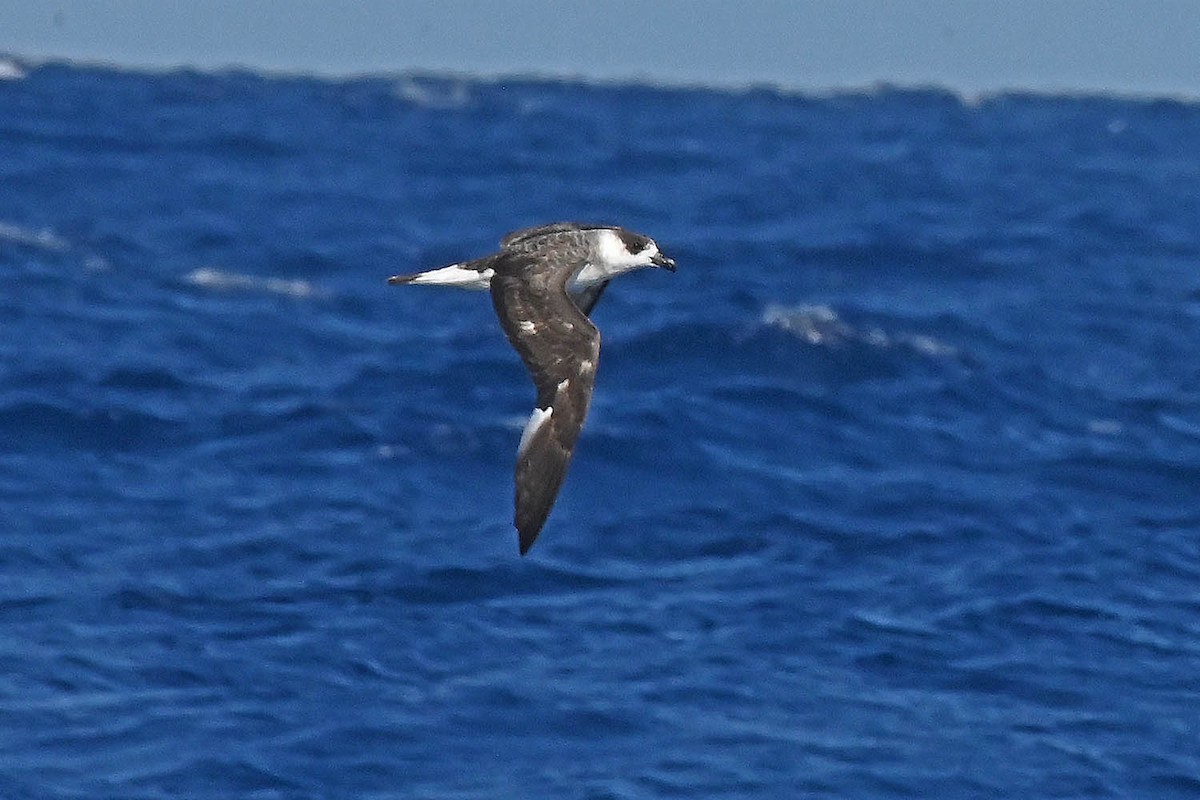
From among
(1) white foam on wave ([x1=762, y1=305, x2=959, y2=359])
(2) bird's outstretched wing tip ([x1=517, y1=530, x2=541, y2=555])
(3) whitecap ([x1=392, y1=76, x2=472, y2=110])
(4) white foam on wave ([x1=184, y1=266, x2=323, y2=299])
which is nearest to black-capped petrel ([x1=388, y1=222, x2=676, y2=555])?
(2) bird's outstretched wing tip ([x1=517, y1=530, x2=541, y2=555])

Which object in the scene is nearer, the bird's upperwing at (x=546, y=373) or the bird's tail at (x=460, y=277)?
the bird's upperwing at (x=546, y=373)

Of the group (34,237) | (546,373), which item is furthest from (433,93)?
(546,373)

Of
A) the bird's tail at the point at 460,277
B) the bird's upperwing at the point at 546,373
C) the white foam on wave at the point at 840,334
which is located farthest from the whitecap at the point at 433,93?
the bird's upperwing at the point at 546,373

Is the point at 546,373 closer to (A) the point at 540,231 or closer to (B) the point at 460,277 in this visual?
(B) the point at 460,277

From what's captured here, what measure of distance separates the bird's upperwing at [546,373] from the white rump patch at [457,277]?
133 millimetres

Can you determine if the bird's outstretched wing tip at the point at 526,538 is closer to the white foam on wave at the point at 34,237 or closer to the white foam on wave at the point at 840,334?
the white foam on wave at the point at 840,334

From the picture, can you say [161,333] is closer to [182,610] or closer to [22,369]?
[22,369]

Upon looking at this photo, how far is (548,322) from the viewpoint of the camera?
398 inches

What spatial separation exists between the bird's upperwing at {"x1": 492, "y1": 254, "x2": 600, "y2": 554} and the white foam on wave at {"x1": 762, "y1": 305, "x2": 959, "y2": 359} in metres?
16.2

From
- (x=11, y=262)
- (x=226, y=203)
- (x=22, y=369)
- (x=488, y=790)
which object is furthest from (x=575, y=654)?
(x=226, y=203)

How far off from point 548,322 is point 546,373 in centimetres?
37

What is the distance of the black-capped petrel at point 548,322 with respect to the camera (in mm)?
9562

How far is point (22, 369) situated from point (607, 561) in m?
9.28

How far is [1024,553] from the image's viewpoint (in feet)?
62.0
